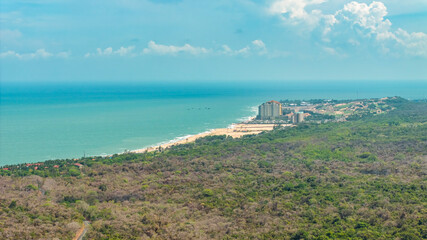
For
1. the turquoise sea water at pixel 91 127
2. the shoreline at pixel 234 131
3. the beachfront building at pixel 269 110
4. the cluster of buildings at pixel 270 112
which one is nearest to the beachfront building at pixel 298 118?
the cluster of buildings at pixel 270 112

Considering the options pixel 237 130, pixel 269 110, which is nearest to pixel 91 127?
pixel 237 130

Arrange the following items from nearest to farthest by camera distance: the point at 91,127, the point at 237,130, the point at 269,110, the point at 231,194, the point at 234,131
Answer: the point at 231,194, the point at 234,131, the point at 237,130, the point at 91,127, the point at 269,110

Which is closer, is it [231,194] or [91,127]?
[231,194]

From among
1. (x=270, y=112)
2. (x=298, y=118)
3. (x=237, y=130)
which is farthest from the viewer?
(x=270, y=112)

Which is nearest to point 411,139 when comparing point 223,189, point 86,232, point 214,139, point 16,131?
point 214,139

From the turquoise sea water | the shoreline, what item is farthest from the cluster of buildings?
the shoreline

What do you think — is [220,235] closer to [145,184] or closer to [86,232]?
[86,232]

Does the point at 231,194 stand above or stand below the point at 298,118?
below

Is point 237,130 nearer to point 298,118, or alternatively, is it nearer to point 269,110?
point 298,118

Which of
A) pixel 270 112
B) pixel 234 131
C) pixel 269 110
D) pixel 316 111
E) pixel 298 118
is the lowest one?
pixel 234 131
